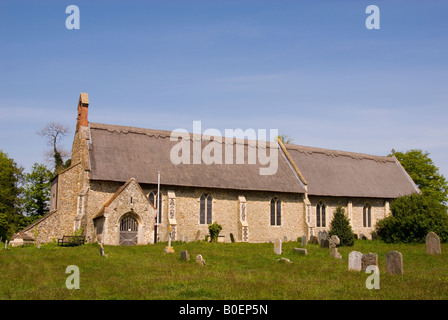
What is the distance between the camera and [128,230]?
3080 centimetres

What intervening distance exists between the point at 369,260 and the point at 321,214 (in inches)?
916

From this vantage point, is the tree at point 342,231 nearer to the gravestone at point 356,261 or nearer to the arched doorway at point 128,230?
the arched doorway at point 128,230

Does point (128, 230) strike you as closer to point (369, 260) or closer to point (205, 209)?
point (205, 209)

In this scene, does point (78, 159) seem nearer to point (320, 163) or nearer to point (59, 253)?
point (59, 253)

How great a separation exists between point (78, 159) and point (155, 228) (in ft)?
26.8

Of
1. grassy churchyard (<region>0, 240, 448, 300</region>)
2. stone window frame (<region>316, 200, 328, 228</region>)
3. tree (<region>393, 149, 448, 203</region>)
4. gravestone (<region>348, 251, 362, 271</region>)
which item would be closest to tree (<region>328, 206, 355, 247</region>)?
grassy churchyard (<region>0, 240, 448, 300</region>)

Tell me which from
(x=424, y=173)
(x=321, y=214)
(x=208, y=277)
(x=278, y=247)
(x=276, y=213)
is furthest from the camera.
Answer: (x=424, y=173)

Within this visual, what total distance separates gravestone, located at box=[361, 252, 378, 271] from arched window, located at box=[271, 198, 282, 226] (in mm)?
19726

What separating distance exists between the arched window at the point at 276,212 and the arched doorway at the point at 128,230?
11562mm

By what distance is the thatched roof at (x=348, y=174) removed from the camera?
4162 cm

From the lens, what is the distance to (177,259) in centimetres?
2172

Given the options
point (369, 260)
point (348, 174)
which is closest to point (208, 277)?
point (369, 260)
